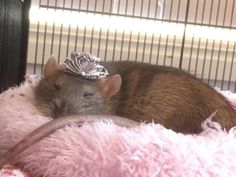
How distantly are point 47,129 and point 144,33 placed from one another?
A: 1646 millimetres

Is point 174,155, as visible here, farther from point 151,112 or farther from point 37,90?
point 37,90

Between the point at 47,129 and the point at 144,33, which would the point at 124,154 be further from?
the point at 144,33

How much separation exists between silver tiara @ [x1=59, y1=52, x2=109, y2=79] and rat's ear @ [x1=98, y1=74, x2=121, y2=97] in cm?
2

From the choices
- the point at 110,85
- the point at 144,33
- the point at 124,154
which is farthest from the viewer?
the point at 144,33

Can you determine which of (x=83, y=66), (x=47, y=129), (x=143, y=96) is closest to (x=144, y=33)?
(x=143, y=96)

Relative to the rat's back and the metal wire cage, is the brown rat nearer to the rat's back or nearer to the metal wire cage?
the rat's back

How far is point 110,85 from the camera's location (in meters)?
1.23

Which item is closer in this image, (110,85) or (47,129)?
(47,129)

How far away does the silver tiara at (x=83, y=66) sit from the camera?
3.83 ft

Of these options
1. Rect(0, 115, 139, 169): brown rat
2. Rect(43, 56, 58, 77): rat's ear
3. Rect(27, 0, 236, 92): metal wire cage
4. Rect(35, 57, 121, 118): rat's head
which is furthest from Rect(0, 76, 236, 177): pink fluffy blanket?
Rect(27, 0, 236, 92): metal wire cage

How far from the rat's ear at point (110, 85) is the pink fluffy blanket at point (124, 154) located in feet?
0.72

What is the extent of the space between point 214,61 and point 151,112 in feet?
5.00

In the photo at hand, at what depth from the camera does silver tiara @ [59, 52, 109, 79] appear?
117cm

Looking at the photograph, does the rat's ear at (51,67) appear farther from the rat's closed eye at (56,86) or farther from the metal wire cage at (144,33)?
the metal wire cage at (144,33)
